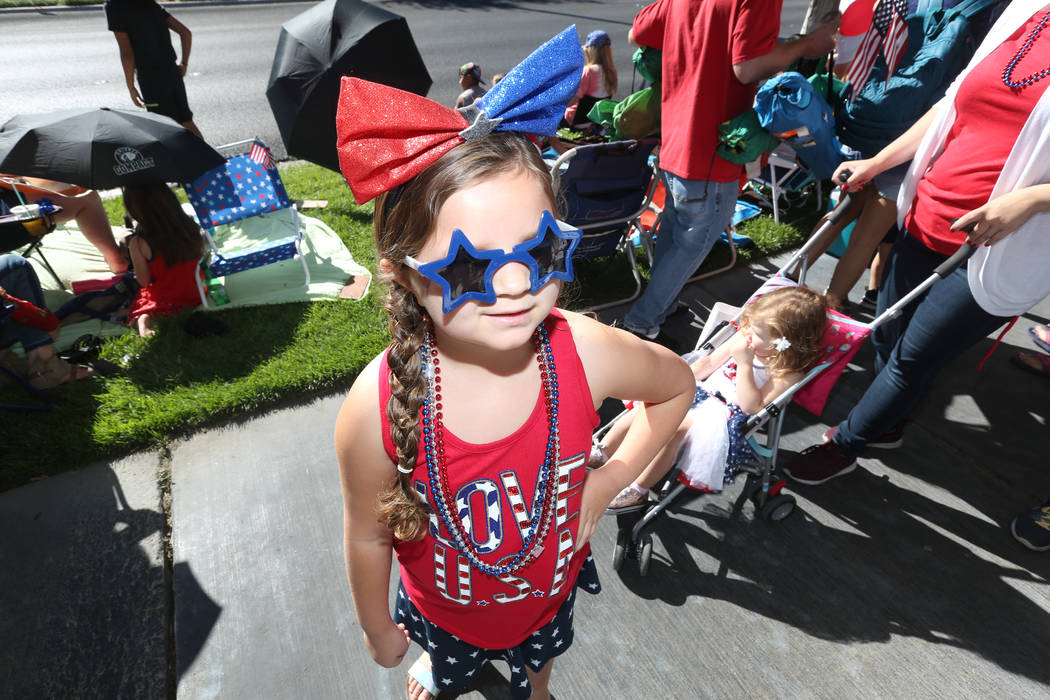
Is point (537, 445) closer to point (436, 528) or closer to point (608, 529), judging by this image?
point (436, 528)

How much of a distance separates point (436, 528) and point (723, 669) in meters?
1.66

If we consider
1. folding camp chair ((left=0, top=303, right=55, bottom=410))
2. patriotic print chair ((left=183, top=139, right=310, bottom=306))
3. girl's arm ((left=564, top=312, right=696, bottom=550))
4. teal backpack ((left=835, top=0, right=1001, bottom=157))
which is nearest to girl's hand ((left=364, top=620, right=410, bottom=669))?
girl's arm ((left=564, top=312, right=696, bottom=550))

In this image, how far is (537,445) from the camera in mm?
1342

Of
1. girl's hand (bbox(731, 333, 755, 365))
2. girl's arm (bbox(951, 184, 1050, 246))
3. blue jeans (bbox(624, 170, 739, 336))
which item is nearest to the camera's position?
girl's arm (bbox(951, 184, 1050, 246))

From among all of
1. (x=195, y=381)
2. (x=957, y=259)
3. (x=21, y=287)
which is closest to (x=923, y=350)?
(x=957, y=259)

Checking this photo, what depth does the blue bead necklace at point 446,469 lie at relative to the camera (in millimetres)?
1270

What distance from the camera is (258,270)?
495 cm

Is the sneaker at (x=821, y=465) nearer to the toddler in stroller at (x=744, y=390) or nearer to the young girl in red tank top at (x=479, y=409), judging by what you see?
the toddler in stroller at (x=744, y=390)

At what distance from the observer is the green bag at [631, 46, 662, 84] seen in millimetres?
3594

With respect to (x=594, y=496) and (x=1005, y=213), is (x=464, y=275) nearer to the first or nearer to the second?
(x=594, y=496)

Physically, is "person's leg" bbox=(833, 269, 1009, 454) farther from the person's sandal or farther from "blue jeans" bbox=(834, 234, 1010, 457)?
the person's sandal

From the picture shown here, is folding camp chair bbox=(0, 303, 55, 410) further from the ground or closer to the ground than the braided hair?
closer to the ground

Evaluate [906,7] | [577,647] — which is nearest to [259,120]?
[906,7]

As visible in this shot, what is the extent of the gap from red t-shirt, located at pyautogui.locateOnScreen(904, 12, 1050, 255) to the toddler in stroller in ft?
1.76
